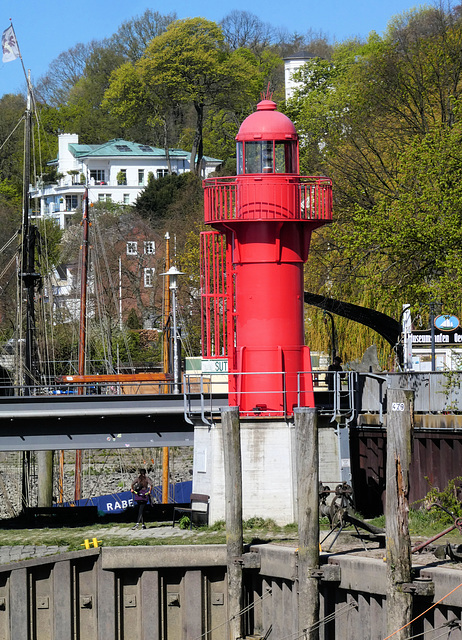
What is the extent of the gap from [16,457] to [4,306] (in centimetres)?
2151

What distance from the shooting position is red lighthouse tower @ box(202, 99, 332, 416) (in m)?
23.5

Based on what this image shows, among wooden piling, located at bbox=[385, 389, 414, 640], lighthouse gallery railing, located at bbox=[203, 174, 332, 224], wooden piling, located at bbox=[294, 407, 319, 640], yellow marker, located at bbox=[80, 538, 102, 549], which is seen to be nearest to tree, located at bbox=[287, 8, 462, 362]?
lighthouse gallery railing, located at bbox=[203, 174, 332, 224]

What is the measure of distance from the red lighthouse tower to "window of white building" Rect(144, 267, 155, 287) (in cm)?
4767

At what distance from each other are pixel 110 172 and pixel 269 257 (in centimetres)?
8872

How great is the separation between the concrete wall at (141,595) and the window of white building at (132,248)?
5312 centimetres

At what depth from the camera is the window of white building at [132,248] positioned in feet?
237

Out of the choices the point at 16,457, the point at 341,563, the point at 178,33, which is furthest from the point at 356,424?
the point at 178,33

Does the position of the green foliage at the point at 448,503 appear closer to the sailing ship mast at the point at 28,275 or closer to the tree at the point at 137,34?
the sailing ship mast at the point at 28,275

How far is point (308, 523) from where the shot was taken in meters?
17.6

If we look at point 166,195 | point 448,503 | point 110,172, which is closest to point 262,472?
point 448,503

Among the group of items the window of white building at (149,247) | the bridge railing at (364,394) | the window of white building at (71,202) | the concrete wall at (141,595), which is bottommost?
the concrete wall at (141,595)

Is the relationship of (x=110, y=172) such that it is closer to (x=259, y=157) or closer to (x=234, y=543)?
(x=259, y=157)

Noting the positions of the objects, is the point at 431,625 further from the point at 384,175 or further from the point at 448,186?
the point at 384,175

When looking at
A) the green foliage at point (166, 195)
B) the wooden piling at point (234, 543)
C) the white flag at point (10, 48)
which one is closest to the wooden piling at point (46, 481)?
the white flag at point (10, 48)
